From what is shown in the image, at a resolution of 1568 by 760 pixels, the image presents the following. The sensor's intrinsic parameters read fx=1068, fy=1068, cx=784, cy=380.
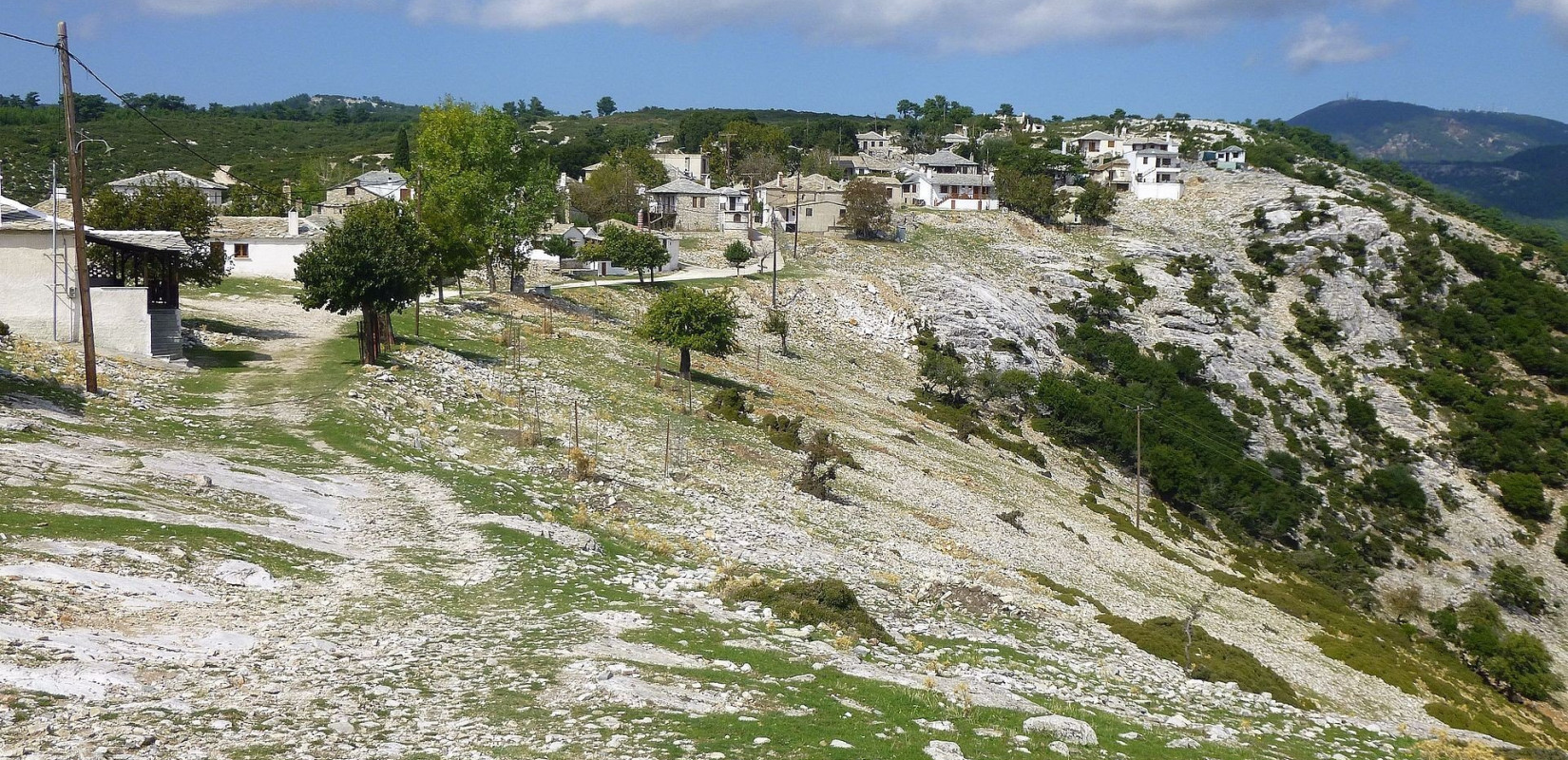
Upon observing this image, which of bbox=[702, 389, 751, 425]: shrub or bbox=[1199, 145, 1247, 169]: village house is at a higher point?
bbox=[1199, 145, 1247, 169]: village house

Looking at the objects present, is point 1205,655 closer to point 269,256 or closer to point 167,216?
point 167,216

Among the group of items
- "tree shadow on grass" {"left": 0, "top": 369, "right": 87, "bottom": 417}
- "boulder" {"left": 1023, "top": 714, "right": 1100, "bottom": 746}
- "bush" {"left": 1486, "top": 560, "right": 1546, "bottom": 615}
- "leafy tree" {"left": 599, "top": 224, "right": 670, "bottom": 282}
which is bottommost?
"bush" {"left": 1486, "top": 560, "right": 1546, "bottom": 615}

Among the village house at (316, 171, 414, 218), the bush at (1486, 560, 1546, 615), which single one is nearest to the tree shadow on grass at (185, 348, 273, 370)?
the village house at (316, 171, 414, 218)

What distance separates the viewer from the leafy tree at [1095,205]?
12588 centimetres

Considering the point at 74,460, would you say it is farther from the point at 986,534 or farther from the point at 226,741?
the point at 986,534

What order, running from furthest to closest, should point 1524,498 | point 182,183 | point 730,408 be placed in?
point 182,183, point 1524,498, point 730,408

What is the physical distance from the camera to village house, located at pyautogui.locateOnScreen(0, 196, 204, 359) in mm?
36125

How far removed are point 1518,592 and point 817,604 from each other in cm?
6909

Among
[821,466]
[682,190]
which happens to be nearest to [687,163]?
[682,190]

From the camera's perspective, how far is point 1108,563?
142 ft

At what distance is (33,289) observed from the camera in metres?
36.5

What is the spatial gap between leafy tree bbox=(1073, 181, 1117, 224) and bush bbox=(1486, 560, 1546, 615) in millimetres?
62789

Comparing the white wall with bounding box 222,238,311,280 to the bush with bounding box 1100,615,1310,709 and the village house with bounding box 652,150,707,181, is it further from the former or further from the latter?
the village house with bounding box 652,150,707,181

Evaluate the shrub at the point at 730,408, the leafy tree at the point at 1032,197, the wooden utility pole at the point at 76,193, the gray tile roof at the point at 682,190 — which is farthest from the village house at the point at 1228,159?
the wooden utility pole at the point at 76,193
